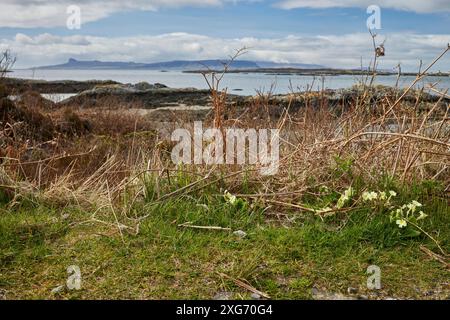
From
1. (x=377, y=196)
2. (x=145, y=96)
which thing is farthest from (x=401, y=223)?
(x=145, y=96)

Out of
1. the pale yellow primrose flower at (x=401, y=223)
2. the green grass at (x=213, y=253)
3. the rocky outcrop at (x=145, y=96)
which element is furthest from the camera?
the rocky outcrop at (x=145, y=96)

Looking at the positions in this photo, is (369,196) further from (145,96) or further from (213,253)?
(145,96)

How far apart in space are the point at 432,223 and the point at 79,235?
8.28ft

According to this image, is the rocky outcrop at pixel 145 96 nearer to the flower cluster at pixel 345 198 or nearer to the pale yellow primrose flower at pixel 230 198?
the pale yellow primrose flower at pixel 230 198

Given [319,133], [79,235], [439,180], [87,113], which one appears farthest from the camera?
[87,113]

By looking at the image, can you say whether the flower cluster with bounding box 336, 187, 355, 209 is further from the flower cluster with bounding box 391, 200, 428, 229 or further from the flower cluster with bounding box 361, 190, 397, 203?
the flower cluster with bounding box 391, 200, 428, 229

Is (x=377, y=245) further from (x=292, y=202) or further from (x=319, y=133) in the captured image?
(x=319, y=133)

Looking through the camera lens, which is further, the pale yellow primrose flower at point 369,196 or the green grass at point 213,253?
the pale yellow primrose flower at point 369,196

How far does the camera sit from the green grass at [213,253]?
2938mm

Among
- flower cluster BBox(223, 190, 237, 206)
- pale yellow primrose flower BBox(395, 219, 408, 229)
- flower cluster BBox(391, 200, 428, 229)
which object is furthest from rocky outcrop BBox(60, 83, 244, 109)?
pale yellow primrose flower BBox(395, 219, 408, 229)

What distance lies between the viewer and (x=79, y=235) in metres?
3.58

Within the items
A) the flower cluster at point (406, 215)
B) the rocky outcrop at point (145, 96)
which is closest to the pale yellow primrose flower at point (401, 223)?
the flower cluster at point (406, 215)

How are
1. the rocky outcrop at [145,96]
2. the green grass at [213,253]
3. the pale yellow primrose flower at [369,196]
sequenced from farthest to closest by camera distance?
the rocky outcrop at [145,96], the pale yellow primrose flower at [369,196], the green grass at [213,253]

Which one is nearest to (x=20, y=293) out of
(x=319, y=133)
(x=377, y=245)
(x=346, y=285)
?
(x=346, y=285)
